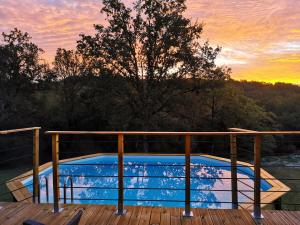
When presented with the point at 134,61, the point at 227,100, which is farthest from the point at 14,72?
→ the point at 227,100

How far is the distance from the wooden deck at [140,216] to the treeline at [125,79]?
1030 cm

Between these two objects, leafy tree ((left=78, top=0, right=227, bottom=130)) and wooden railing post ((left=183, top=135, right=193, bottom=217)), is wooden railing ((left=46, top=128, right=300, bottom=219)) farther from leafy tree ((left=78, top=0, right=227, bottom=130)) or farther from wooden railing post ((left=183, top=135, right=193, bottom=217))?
leafy tree ((left=78, top=0, right=227, bottom=130))

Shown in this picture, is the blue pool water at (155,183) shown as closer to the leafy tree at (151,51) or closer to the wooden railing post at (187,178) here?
the wooden railing post at (187,178)

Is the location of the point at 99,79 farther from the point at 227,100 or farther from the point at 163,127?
the point at 227,100

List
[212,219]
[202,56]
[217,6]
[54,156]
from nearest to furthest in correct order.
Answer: [212,219] < [54,156] < [217,6] < [202,56]

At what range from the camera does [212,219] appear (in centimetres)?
313

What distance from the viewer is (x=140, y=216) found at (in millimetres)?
3234

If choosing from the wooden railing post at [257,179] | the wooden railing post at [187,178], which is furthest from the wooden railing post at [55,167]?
the wooden railing post at [257,179]

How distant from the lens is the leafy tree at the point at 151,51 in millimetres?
13500

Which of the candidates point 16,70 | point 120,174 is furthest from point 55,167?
point 16,70

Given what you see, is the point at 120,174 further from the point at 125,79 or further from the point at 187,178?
the point at 125,79

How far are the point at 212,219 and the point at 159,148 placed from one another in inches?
465

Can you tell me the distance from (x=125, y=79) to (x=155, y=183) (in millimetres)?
7309

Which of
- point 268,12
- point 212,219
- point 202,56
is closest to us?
point 212,219
